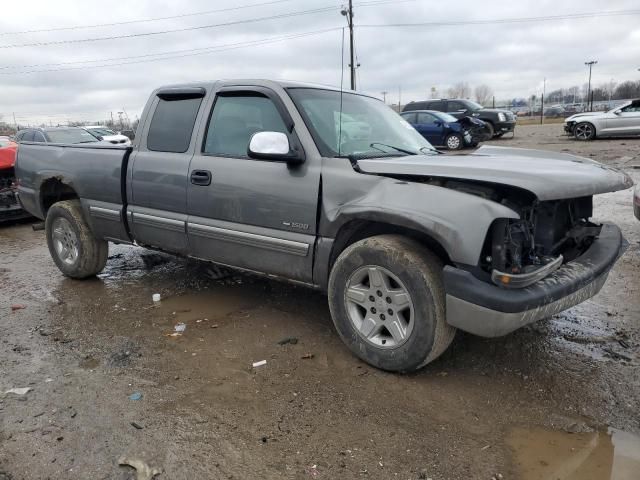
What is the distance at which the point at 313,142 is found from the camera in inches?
137

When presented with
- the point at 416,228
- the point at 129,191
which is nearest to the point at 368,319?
the point at 416,228

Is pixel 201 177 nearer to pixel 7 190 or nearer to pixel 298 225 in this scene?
pixel 298 225

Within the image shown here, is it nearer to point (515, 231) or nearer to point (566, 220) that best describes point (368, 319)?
point (515, 231)

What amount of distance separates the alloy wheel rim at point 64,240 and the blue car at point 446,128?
13.6m

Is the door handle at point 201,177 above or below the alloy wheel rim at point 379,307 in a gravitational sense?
above

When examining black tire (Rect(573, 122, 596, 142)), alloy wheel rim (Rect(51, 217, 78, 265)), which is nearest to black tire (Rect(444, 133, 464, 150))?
black tire (Rect(573, 122, 596, 142))

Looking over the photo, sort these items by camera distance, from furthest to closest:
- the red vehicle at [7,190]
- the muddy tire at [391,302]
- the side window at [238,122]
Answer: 1. the red vehicle at [7,190]
2. the side window at [238,122]
3. the muddy tire at [391,302]

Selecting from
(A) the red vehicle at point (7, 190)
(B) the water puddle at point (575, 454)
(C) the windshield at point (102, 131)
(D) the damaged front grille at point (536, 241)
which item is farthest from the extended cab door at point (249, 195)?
(C) the windshield at point (102, 131)

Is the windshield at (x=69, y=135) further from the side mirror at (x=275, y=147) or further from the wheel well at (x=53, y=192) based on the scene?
the side mirror at (x=275, y=147)

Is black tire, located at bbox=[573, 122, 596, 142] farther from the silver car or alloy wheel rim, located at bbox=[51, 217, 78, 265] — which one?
alloy wheel rim, located at bbox=[51, 217, 78, 265]

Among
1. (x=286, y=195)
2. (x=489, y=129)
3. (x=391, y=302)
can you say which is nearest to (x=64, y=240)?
(x=286, y=195)

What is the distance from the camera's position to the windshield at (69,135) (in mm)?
13516

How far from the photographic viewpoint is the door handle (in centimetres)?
395

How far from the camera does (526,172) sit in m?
2.81
